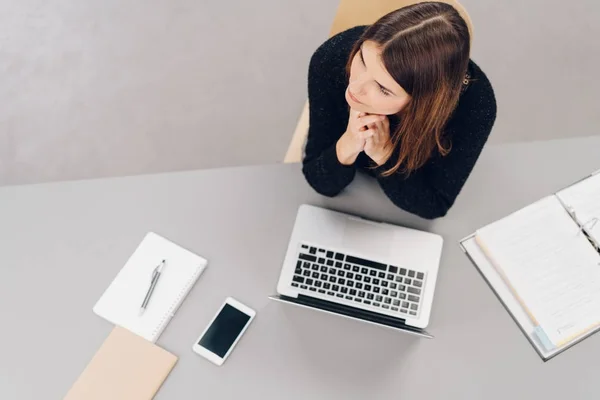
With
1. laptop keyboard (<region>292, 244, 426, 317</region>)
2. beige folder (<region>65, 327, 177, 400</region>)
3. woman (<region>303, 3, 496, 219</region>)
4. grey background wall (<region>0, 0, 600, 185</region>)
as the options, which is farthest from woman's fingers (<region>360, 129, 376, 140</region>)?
grey background wall (<region>0, 0, 600, 185</region>)

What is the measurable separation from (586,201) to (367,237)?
46cm

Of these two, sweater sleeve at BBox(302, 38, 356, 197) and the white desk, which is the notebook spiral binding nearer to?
the white desk

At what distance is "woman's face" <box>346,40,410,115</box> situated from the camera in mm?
794

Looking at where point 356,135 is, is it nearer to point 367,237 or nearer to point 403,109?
point 403,109

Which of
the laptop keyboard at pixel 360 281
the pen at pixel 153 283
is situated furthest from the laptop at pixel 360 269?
the pen at pixel 153 283

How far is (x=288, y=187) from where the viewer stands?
113 centimetres

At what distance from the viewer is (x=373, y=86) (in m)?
0.82

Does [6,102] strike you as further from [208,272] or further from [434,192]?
[434,192]

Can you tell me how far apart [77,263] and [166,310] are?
0.71ft

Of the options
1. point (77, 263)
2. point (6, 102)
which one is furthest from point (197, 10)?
point (77, 263)

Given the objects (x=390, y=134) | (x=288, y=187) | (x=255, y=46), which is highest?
(x=255, y=46)

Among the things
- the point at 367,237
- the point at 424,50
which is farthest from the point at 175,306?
the point at 424,50

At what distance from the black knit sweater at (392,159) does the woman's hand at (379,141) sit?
0.06 meters

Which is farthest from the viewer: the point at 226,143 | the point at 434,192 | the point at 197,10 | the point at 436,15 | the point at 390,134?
the point at 197,10
